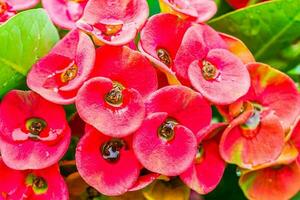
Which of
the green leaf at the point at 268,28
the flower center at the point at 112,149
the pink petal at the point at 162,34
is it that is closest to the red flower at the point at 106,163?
the flower center at the point at 112,149

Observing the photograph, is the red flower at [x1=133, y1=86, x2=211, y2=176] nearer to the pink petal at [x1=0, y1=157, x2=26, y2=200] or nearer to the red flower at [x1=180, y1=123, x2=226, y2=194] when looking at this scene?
the red flower at [x1=180, y1=123, x2=226, y2=194]

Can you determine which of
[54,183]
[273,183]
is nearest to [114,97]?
[54,183]

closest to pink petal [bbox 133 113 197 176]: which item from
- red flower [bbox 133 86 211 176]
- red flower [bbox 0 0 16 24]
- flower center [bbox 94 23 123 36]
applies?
red flower [bbox 133 86 211 176]

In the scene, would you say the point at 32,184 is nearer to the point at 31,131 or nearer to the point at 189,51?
the point at 31,131

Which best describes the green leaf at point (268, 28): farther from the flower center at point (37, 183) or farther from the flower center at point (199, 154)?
the flower center at point (37, 183)

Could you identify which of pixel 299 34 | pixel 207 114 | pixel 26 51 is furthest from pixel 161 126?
pixel 299 34

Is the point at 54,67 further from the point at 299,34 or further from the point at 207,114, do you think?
the point at 299,34
